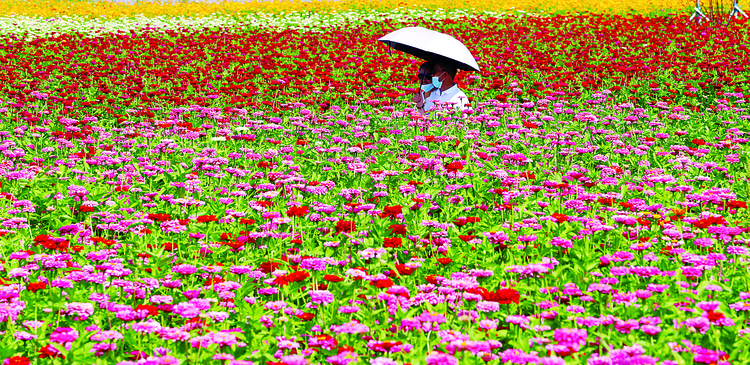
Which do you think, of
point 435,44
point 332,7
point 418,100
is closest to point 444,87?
point 418,100

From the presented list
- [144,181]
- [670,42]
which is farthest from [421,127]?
[670,42]

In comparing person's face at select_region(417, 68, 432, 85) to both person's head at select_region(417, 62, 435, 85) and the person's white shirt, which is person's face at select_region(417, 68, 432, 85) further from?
the person's white shirt

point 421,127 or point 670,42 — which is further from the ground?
point 670,42

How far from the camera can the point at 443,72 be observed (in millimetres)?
10609

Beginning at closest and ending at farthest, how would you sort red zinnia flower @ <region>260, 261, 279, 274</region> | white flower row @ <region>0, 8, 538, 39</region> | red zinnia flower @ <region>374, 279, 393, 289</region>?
1. red zinnia flower @ <region>374, 279, 393, 289</region>
2. red zinnia flower @ <region>260, 261, 279, 274</region>
3. white flower row @ <region>0, 8, 538, 39</region>

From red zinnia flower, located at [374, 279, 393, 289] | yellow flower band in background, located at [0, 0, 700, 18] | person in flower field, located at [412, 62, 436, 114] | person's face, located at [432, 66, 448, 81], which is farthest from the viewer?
yellow flower band in background, located at [0, 0, 700, 18]

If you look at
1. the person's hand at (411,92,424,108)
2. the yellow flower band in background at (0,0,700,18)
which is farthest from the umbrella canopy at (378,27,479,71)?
the yellow flower band in background at (0,0,700,18)

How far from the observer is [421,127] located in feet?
32.0

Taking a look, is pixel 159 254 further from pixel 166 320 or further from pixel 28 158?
pixel 28 158

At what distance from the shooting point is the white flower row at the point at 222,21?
24.6m

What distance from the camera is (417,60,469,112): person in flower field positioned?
34.6 feet

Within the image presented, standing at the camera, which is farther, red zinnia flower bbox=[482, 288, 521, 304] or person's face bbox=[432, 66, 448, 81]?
person's face bbox=[432, 66, 448, 81]

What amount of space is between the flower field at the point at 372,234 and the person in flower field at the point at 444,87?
0.39 meters

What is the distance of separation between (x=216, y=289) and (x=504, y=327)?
173cm
